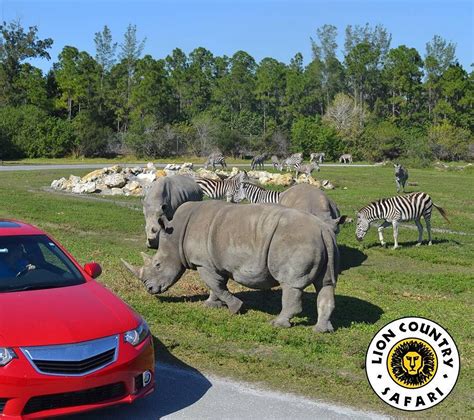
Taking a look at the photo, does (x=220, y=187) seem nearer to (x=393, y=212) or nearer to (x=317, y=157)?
(x=393, y=212)

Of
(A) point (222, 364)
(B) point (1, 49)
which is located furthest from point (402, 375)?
(B) point (1, 49)

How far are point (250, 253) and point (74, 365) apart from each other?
388cm

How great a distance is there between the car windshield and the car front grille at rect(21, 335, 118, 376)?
1.32m

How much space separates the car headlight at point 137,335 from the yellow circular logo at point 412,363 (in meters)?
2.26

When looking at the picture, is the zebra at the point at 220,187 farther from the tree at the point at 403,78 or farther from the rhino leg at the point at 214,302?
the tree at the point at 403,78

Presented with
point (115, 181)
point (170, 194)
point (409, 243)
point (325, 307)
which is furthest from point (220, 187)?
point (325, 307)

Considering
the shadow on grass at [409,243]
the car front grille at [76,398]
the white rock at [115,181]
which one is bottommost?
the shadow on grass at [409,243]

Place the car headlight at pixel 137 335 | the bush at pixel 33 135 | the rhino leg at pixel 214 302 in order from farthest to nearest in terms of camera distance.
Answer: the bush at pixel 33 135 → the rhino leg at pixel 214 302 → the car headlight at pixel 137 335

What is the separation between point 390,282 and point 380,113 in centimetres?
8898

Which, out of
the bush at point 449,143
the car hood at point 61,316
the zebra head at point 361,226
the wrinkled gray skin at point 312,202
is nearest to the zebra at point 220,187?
the zebra head at point 361,226

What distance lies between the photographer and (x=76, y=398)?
553cm

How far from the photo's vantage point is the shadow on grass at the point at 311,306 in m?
9.51

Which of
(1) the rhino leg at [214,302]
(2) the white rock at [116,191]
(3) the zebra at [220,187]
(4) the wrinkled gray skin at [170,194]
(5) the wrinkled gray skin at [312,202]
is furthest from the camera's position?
(2) the white rock at [116,191]

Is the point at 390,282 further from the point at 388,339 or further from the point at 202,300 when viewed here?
the point at 388,339
